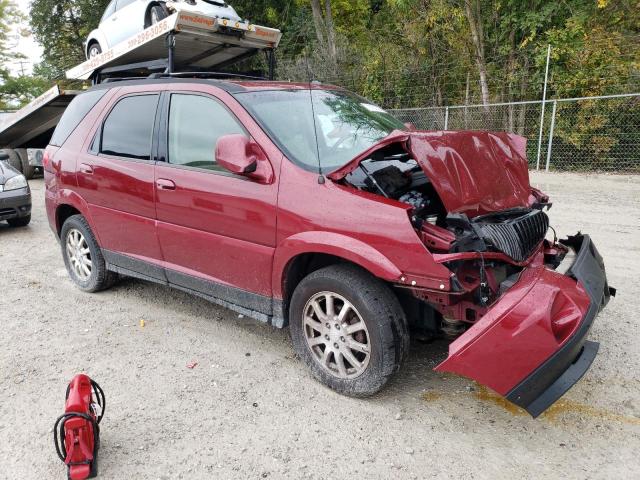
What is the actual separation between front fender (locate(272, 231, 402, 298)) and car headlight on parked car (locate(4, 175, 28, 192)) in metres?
6.45

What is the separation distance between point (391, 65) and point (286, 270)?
14.3 metres

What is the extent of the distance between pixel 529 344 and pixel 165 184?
2789mm

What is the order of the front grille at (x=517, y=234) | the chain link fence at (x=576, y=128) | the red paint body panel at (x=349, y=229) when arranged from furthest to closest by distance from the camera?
the chain link fence at (x=576, y=128) < the front grille at (x=517, y=234) < the red paint body panel at (x=349, y=229)

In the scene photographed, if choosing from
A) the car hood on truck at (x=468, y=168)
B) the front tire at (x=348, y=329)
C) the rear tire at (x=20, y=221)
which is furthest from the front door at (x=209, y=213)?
the rear tire at (x=20, y=221)

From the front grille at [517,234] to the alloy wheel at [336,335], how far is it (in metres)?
0.89

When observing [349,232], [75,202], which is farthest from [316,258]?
[75,202]

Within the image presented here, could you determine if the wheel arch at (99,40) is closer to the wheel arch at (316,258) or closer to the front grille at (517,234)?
the wheel arch at (316,258)

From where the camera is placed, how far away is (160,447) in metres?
2.86

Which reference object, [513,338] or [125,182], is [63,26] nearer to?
[125,182]

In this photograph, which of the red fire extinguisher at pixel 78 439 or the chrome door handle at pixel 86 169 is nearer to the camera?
the red fire extinguisher at pixel 78 439

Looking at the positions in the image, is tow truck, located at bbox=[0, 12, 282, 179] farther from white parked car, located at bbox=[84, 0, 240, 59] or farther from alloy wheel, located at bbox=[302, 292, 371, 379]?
alloy wheel, located at bbox=[302, 292, 371, 379]

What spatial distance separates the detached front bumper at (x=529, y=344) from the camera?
2576 mm

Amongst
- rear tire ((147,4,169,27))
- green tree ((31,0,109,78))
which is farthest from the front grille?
green tree ((31,0,109,78))

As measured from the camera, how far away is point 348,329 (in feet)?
10.4
